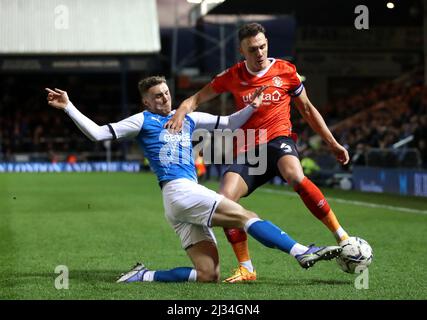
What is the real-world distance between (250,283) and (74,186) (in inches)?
737

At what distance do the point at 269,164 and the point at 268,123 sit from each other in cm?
41

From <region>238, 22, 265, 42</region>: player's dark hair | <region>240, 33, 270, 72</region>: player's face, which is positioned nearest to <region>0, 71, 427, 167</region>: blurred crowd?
<region>240, 33, 270, 72</region>: player's face

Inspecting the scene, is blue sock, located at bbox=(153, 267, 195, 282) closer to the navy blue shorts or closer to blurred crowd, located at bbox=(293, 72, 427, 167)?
the navy blue shorts

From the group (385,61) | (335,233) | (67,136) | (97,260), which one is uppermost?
(335,233)

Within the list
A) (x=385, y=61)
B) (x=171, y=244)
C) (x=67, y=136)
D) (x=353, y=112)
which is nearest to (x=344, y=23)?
(x=385, y=61)

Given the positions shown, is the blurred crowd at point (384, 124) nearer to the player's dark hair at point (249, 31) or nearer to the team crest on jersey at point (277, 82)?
the team crest on jersey at point (277, 82)

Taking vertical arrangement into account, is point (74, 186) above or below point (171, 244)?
below

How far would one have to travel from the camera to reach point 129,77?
170 ft

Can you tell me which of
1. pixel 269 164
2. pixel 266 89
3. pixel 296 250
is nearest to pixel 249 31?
pixel 266 89

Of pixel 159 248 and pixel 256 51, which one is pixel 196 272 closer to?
pixel 256 51

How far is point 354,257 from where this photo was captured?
7.81 meters

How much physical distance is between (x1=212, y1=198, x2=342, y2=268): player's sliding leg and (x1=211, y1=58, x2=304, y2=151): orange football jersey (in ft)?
4.31

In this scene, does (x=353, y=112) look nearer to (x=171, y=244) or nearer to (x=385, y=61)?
(x=385, y=61)

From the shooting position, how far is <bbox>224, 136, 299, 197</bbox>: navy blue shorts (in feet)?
27.8
